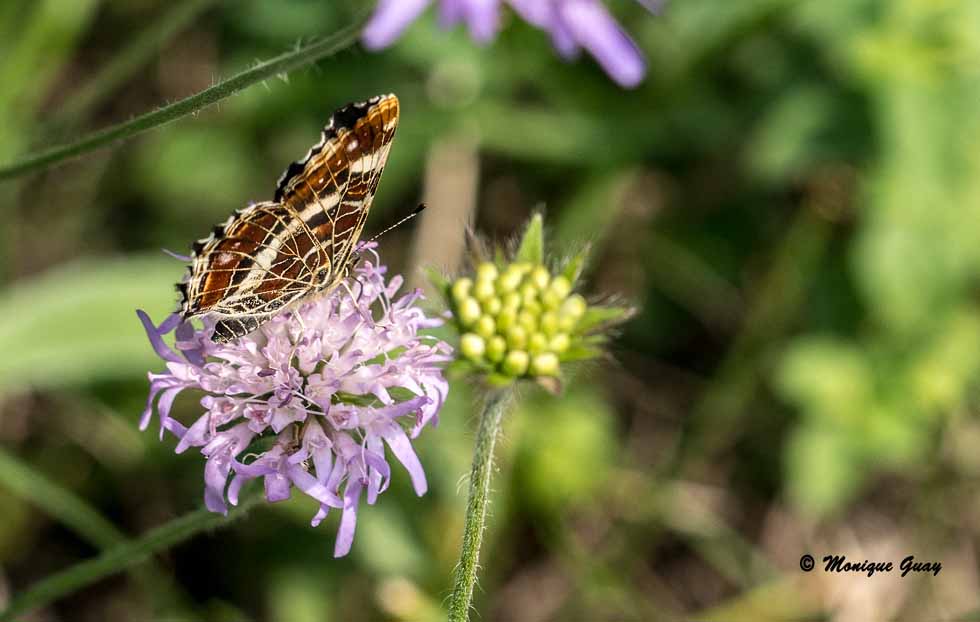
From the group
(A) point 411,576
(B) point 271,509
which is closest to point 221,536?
(B) point 271,509

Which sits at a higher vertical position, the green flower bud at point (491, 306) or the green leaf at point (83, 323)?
the green flower bud at point (491, 306)

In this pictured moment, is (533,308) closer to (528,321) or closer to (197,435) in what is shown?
(528,321)

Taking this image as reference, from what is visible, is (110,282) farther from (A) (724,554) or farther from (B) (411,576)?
(A) (724,554)

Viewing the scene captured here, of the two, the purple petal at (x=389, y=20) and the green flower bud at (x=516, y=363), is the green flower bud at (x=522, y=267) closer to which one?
the green flower bud at (x=516, y=363)

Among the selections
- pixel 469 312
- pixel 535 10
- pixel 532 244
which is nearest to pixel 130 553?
pixel 469 312

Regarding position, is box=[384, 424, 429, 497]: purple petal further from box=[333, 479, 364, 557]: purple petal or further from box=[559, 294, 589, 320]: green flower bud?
box=[559, 294, 589, 320]: green flower bud

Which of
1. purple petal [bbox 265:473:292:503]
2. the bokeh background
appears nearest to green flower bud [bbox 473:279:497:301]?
purple petal [bbox 265:473:292:503]

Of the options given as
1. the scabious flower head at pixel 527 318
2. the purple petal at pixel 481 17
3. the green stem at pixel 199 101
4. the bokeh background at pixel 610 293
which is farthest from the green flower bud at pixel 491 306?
the bokeh background at pixel 610 293
